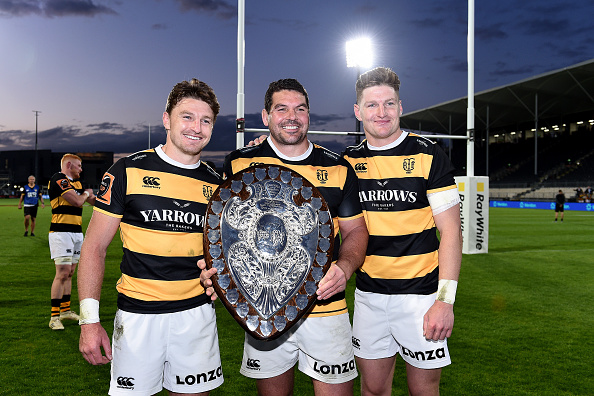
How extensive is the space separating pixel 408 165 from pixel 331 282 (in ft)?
2.91

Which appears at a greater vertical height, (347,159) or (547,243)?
(347,159)

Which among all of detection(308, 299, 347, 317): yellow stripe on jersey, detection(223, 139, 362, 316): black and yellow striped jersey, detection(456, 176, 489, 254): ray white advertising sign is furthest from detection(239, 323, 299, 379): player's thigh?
detection(456, 176, 489, 254): ray white advertising sign

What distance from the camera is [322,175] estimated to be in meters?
2.34

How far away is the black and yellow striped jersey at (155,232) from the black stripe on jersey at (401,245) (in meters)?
0.96

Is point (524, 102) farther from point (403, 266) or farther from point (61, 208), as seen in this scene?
point (403, 266)

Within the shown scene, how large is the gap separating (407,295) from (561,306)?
16.1 feet

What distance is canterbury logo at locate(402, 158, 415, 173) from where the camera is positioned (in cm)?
249

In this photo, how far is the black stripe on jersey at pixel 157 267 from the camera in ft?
7.09

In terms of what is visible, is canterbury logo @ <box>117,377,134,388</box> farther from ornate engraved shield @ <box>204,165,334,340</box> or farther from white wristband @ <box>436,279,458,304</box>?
white wristband @ <box>436,279,458,304</box>

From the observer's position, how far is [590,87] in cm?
3005

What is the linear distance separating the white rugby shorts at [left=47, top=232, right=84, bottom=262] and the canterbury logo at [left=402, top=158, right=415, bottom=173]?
404 centimetres

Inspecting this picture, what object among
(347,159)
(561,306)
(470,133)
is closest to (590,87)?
(470,133)

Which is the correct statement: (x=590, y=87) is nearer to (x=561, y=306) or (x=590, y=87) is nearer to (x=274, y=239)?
(x=561, y=306)

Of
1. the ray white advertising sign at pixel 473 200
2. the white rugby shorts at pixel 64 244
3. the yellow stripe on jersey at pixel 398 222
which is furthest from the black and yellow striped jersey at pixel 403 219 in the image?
the ray white advertising sign at pixel 473 200
